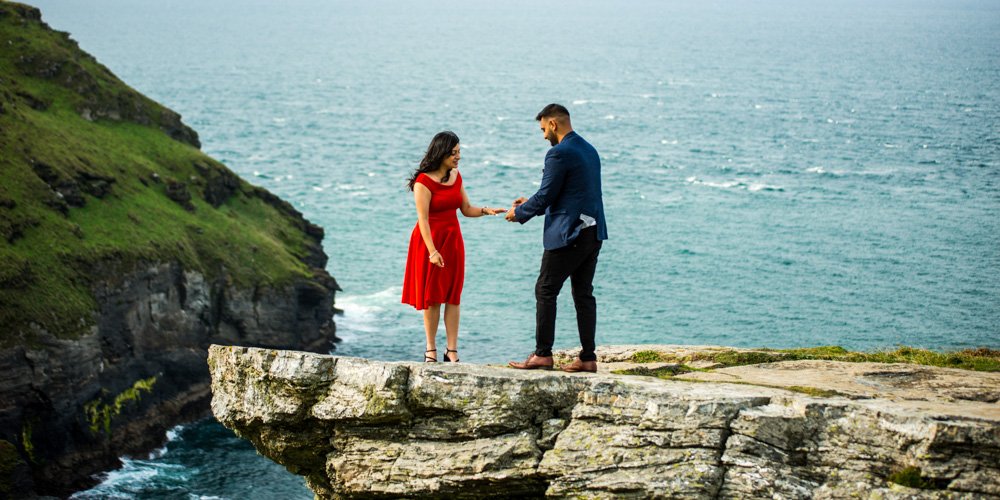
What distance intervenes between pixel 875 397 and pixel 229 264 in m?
50.4

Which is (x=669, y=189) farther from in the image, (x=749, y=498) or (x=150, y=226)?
(x=749, y=498)

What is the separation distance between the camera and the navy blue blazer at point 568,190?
1736cm

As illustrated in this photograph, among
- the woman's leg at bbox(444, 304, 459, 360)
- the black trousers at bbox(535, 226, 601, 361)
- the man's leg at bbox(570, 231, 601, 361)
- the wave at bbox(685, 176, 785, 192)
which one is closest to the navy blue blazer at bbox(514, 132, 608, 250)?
the black trousers at bbox(535, 226, 601, 361)

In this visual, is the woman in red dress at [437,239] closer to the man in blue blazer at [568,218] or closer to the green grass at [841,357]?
the man in blue blazer at [568,218]

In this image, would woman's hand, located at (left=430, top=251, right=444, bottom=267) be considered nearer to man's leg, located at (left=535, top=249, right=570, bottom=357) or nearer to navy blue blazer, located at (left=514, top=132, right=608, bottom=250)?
man's leg, located at (left=535, top=249, right=570, bottom=357)

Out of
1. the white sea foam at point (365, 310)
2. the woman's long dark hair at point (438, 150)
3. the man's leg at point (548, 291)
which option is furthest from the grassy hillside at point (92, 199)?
the man's leg at point (548, 291)

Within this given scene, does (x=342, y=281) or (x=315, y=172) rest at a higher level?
(x=315, y=172)

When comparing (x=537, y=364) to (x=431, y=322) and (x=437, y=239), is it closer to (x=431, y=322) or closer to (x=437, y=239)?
(x=431, y=322)

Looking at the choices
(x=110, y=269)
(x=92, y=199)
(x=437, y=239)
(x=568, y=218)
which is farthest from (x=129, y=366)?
(x=568, y=218)

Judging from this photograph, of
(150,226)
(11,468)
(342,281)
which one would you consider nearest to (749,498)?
(11,468)

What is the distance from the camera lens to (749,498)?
1589 centimetres

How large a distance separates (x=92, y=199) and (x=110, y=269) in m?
7.86

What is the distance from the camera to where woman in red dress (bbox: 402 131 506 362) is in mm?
18812

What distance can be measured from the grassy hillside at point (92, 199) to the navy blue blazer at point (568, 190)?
3735 centimetres
